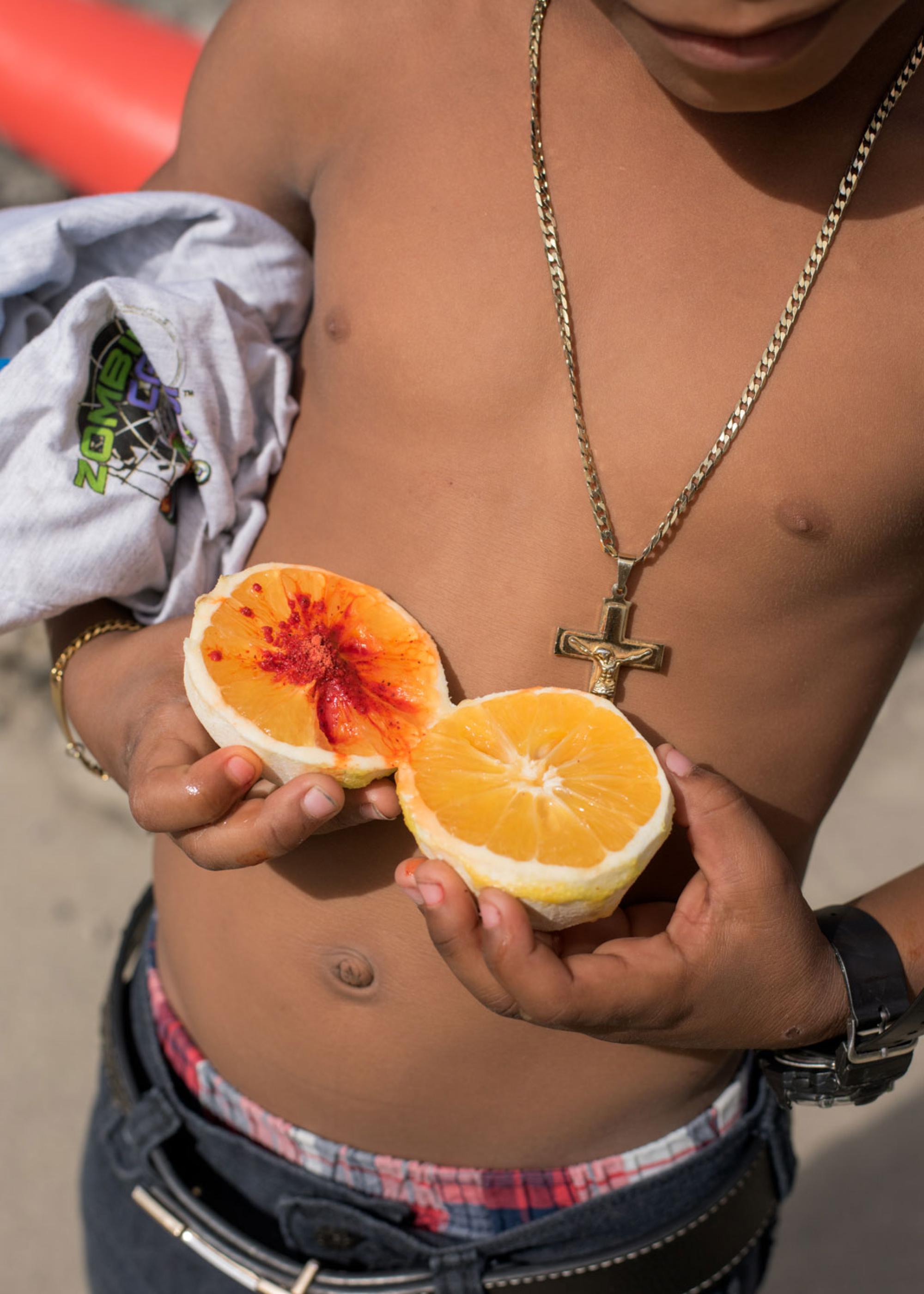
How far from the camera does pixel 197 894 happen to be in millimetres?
1333

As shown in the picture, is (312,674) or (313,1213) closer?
(312,674)

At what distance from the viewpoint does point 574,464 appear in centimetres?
113

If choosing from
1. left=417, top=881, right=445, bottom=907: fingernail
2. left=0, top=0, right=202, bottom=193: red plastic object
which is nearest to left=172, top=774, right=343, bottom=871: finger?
left=417, top=881, right=445, bottom=907: fingernail

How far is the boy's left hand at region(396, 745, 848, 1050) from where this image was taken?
0.91m

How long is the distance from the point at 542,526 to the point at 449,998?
0.54 m

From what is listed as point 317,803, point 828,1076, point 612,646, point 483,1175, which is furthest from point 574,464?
point 483,1175

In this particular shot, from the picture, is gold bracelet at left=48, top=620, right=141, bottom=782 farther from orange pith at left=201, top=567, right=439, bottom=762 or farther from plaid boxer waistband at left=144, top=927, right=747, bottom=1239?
plaid boxer waistband at left=144, top=927, right=747, bottom=1239

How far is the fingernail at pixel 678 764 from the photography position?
1004mm

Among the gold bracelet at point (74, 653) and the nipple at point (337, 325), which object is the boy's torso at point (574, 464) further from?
the gold bracelet at point (74, 653)

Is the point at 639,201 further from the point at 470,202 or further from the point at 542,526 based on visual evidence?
the point at 542,526

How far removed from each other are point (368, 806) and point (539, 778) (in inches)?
7.0

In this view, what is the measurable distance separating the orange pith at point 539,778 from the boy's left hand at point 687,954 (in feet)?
0.17

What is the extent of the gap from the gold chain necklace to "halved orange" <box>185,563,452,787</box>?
0.57 feet

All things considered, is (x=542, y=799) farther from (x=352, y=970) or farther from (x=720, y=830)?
(x=352, y=970)
